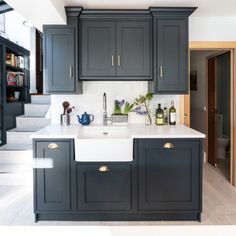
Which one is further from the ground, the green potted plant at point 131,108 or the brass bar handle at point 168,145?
the green potted plant at point 131,108

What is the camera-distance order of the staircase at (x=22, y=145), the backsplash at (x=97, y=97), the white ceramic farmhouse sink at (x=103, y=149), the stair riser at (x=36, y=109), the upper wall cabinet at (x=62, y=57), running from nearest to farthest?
the white ceramic farmhouse sink at (x=103, y=149)
the upper wall cabinet at (x=62, y=57)
the backsplash at (x=97, y=97)
the staircase at (x=22, y=145)
the stair riser at (x=36, y=109)

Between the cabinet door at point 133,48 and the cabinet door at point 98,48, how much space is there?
8 cm

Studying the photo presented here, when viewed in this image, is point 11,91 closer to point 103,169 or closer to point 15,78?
point 15,78

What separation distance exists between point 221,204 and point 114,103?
1783mm

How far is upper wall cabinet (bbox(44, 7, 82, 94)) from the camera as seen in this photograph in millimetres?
3506

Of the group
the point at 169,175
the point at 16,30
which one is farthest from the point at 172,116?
the point at 16,30

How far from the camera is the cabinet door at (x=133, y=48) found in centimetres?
355

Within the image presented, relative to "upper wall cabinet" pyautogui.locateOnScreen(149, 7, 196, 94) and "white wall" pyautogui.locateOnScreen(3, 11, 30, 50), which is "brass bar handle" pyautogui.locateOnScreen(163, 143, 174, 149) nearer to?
"upper wall cabinet" pyautogui.locateOnScreen(149, 7, 196, 94)

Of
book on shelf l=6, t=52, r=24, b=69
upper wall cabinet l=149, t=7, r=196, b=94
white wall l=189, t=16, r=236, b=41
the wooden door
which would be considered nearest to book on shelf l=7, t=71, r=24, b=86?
book on shelf l=6, t=52, r=24, b=69

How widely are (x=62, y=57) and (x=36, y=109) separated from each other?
2.70m

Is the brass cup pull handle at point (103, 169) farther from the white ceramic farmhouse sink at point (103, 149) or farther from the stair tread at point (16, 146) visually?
the stair tread at point (16, 146)

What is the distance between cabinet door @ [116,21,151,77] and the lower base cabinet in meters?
0.92

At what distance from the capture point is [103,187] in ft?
10.3

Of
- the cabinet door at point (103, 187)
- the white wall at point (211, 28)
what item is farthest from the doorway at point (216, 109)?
the cabinet door at point (103, 187)
